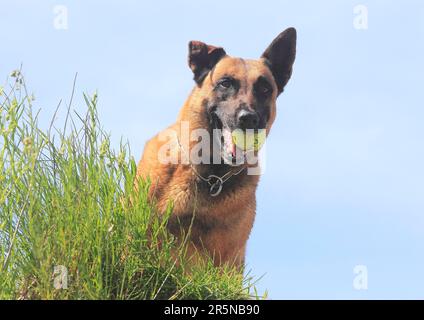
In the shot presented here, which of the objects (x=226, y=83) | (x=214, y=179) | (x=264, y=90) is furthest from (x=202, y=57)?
(x=214, y=179)

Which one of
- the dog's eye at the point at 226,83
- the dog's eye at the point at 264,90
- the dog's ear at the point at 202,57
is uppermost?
the dog's ear at the point at 202,57

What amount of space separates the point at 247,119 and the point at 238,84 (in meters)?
0.47

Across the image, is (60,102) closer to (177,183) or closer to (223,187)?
(177,183)

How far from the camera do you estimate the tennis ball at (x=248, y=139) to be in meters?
6.53

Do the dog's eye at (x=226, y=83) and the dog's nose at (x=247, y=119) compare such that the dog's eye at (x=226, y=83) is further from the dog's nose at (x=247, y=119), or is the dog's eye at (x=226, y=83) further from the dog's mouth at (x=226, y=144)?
the dog's nose at (x=247, y=119)

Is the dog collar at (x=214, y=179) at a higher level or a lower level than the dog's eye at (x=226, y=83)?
lower

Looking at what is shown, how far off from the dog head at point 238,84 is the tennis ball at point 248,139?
0.14 ft

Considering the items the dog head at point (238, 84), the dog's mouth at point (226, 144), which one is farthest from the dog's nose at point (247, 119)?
the dog's mouth at point (226, 144)

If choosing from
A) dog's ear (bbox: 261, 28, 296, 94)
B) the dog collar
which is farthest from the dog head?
the dog collar

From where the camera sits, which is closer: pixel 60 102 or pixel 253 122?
pixel 60 102

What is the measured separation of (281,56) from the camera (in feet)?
23.4
